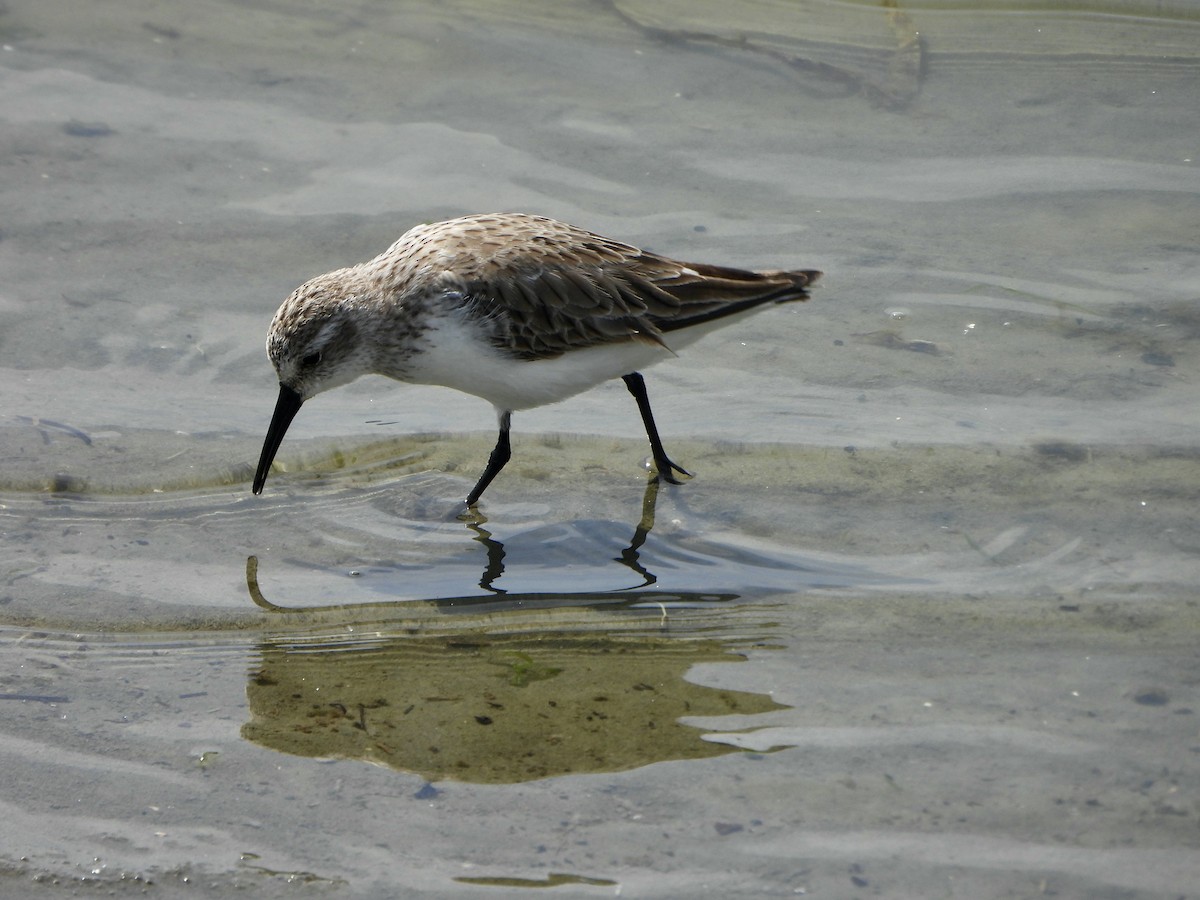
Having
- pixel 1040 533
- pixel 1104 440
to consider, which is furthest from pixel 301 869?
pixel 1104 440

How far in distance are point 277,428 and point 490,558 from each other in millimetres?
1183

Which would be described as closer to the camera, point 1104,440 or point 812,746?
point 812,746

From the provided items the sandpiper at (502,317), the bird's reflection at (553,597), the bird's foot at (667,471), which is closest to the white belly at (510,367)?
the sandpiper at (502,317)

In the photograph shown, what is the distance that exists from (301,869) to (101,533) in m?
2.41

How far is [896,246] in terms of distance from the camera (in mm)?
8086

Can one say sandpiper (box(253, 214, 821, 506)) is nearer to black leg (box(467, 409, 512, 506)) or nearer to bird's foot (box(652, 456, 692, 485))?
black leg (box(467, 409, 512, 506))

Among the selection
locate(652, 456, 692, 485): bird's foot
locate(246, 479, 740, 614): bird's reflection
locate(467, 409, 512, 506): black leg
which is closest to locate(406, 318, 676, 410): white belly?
locate(467, 409, 512, 506): black leg

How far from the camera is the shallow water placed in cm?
436

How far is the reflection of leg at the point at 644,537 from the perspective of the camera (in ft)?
19.2

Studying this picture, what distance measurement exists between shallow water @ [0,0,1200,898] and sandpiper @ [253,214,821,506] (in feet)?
1.85

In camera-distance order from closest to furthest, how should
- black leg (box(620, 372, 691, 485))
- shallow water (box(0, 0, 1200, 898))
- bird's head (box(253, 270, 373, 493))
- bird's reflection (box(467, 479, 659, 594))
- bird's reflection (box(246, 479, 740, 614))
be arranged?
shallow water (box(0, 0, 1200, 898)), bird's reflection (box(246, 479, 740, 614)), bird's reflection (box(467, 479, 659, 594)), bird's head (box(253, 270, 373, 493)), black leg (box(620, 372, 691, 485))

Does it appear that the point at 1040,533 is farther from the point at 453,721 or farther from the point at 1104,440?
the point at 453,721

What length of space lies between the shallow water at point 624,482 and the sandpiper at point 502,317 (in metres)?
0.56

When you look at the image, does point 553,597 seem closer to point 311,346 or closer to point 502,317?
point 502,317
